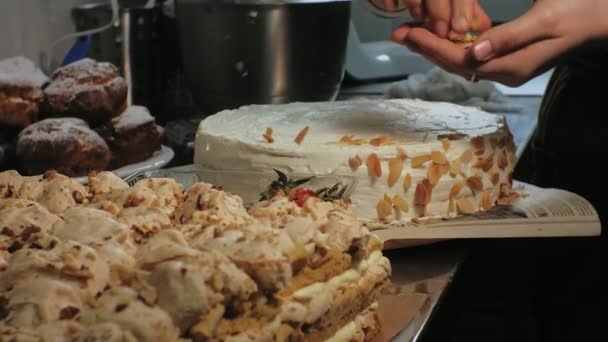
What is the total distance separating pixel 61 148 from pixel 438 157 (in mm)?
662

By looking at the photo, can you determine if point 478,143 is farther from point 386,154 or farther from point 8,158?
point 8,158

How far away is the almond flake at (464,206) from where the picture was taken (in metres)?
1.25

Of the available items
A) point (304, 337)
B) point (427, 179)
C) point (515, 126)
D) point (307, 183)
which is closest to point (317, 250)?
point (304, 337)

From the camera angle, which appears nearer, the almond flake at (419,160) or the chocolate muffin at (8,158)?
the almond flake at (419,160)

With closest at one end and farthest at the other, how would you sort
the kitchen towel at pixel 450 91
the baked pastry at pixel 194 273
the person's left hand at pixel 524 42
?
the baked pastry at pixel 194 273
the person's left hand at pixel 524 42
the kitchen towel at pixel 450 91

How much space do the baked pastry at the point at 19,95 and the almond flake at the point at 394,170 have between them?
0.72m

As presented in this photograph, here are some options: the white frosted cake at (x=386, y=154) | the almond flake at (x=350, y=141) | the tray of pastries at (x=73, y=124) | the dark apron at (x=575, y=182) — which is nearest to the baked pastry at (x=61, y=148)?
the tray of pastries at (x=73, y=124)

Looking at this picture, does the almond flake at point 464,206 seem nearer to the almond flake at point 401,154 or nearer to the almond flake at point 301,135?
the almond flake at point 401,154

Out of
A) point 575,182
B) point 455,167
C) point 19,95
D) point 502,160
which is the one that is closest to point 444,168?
point 455,167

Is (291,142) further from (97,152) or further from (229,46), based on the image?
(229,46)

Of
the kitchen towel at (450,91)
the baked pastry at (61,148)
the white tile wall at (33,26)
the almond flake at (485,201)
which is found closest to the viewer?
the almond flake at (485,201)

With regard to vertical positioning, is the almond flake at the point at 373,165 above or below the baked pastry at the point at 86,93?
above

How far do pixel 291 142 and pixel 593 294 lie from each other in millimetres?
776

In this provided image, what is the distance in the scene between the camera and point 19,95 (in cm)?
155
